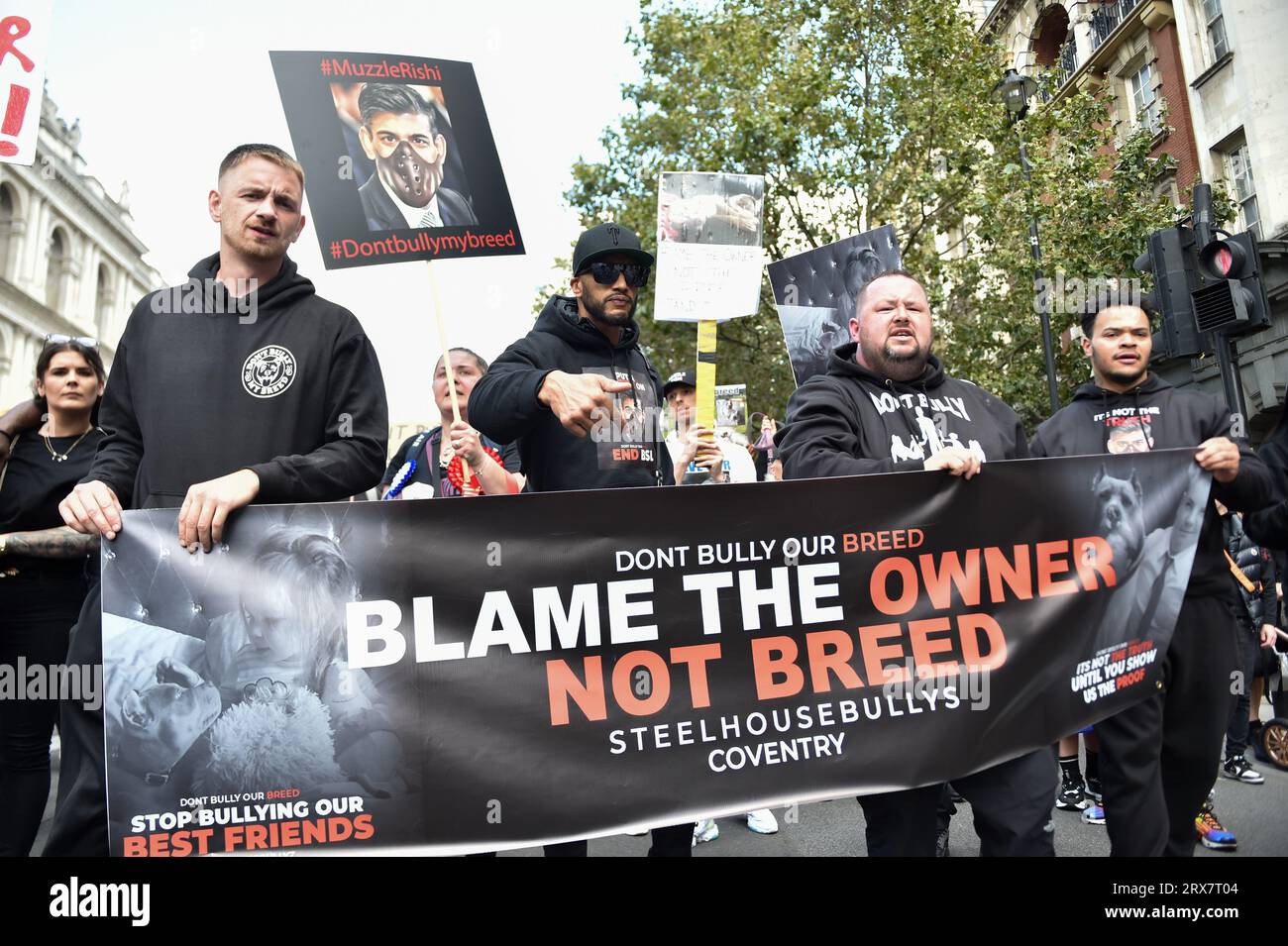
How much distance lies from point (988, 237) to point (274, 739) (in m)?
14.6

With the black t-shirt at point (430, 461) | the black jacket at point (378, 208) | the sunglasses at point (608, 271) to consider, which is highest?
the black jacket at point (378, 208)

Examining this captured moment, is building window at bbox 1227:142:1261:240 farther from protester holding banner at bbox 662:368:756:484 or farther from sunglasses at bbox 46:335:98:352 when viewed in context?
sunglasses at bbox 46:335:98:352

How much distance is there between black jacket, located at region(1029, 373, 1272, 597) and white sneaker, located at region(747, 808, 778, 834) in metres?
2.52

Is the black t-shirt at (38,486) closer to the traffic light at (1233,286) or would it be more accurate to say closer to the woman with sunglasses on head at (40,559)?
the woman with sunglasses on head at (40,559)

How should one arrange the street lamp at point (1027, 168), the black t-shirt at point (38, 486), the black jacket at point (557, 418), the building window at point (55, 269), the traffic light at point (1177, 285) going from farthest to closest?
1. the building window at point (55, 269)
2. the street lamp at point (1027, 168)
3. the traffic light at point (1177, 285)
4. the black t-shirt at point (38, 486)
5. the black jacket at point (557, 418)

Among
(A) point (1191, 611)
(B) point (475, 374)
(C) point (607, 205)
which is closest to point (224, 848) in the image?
(A) point (1191, 611)

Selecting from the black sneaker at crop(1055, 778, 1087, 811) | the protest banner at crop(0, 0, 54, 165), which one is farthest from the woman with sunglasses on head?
the black sneaker at crop(1055, 778, 1087, 811)

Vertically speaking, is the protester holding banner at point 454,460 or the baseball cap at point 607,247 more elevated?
the baseball cap at point 607,247

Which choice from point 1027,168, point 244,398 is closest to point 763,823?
point 244,398

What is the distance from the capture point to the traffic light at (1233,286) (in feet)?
20.1

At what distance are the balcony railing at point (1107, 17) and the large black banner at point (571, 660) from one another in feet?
82.7

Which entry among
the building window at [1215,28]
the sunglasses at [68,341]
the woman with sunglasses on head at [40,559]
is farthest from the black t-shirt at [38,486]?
the building window at [1215,28]

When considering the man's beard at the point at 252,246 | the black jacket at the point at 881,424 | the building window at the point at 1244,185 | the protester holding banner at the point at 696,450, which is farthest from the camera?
the building window at the point at 1244,185

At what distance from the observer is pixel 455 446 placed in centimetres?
411
